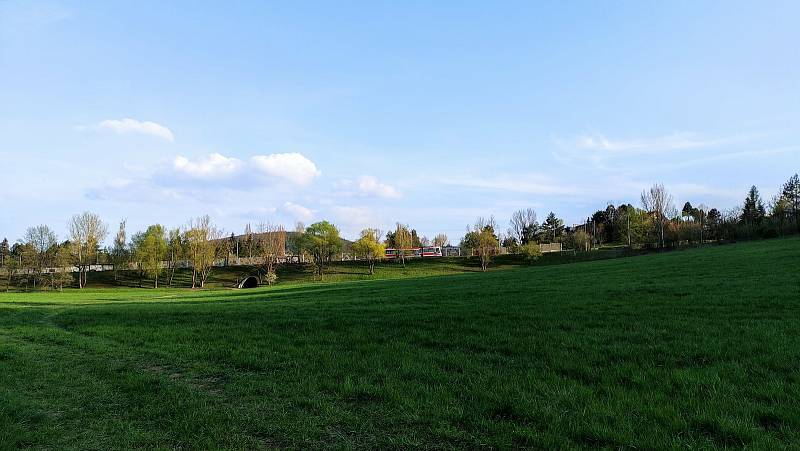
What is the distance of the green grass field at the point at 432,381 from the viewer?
213 inches

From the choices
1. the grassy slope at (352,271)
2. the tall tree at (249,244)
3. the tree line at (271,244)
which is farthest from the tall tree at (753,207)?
the tall tree at (249,244)

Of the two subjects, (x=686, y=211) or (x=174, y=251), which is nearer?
(x=174, y=251)

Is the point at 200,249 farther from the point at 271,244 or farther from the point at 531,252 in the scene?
the point at 531,252

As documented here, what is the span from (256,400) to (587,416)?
4.99 meters

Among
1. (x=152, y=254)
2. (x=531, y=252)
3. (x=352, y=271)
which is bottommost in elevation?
(x=352, y=271)

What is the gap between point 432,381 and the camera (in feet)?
24.4

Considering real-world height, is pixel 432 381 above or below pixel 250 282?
above

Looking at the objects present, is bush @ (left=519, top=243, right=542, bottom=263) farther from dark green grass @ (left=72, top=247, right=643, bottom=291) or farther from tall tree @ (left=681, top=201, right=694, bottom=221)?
tall tree @ (left=681, top=201, right=694, bottom=221)

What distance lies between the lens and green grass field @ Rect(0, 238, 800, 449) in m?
5.40

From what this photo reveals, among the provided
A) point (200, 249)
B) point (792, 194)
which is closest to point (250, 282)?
point (200, 249)

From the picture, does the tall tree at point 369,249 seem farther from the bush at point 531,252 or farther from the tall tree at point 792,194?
the tall tree at point 792,194

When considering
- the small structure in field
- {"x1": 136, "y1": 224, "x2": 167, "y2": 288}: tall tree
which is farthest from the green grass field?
{"x1": 136, "y1": 224, "x2": 167, "y2": 288}: tall tree

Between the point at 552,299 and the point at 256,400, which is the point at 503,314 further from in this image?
the point at 256,400

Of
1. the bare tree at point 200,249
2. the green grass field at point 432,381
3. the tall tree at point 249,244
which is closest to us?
the green grass field at point 432,381
